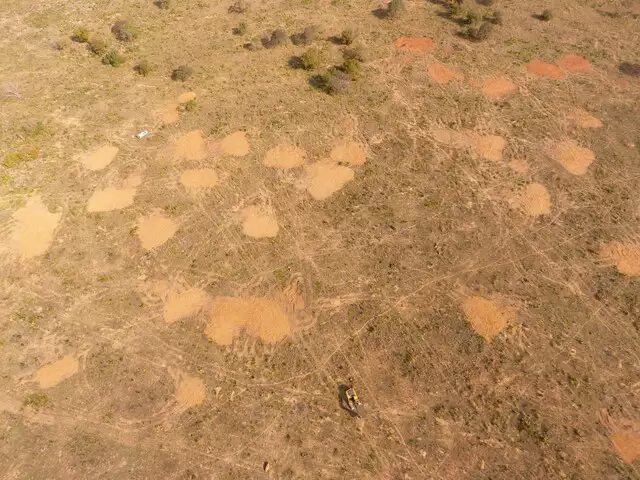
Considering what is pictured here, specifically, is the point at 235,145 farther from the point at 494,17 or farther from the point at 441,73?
the point at 494,17

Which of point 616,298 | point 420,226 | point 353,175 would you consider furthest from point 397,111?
point 616,298

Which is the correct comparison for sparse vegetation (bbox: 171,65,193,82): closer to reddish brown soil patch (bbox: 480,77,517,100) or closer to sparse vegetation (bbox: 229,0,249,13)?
sparse vegetation (bbox: 229,0,249,13)

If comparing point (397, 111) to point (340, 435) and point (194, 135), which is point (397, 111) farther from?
point (340, 435)

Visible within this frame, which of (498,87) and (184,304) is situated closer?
(184,304)

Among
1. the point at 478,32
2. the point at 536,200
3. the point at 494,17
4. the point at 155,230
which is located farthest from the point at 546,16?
the point at 155,230

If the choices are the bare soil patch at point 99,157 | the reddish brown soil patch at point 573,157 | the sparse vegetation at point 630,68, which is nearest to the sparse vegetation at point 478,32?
the sparse vegetation at point 630,68

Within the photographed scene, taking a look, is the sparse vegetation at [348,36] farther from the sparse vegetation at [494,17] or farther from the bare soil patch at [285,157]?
the bare soil patch at [285,157]
